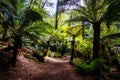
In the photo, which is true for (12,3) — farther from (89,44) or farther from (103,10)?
(89,44)

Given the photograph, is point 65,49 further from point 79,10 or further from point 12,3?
point 12,3

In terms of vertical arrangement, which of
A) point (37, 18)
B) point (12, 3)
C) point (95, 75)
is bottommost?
point (95, 75)

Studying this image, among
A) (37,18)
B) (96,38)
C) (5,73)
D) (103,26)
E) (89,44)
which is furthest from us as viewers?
(89,44)

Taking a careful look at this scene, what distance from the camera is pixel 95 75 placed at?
923 cm

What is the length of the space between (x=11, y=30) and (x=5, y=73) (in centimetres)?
203

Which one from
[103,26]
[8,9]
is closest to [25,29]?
[8,9]

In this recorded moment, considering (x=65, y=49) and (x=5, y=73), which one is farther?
(x=65, y=49)

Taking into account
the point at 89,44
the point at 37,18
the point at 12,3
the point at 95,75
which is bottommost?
the point at 95,75

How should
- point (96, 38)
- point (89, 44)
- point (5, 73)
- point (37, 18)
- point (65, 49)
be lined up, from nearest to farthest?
point (5, 73)
point (37, 18)
point (96, 38)
point (89, 44)
point (65, 49)

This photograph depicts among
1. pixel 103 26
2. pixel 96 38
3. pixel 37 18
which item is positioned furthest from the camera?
pixel 103 26

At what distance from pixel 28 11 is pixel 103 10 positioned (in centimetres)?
426

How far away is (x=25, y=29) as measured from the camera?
29.5ft

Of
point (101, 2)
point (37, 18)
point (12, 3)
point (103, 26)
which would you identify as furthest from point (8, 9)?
point (103, 26)

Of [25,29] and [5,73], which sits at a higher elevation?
[25,29]
